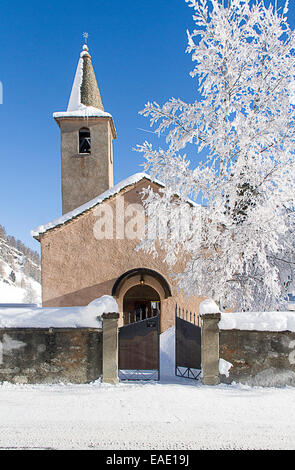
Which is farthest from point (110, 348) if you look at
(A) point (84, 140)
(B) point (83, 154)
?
(A) point (84, 140)

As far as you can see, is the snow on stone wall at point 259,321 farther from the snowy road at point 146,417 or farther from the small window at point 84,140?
the small window at point 84,140

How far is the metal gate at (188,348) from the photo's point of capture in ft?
28.4

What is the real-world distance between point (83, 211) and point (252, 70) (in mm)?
7868

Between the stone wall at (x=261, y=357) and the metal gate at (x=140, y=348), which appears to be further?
the metal gate at (x=140, y=348)

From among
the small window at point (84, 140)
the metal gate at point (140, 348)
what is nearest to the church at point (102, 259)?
the metal gate at point (140, 348)

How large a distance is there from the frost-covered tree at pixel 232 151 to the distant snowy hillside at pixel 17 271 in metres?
73.6

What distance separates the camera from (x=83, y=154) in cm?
2014

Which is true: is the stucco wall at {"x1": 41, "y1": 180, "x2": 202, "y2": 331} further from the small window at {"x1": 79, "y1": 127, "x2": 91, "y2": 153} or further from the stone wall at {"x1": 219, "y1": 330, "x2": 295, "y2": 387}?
the small window at {"x1": 79, "y1": 127, "x2": 91, "y2": 153}

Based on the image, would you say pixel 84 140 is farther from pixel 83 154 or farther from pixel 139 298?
pixel 139 298

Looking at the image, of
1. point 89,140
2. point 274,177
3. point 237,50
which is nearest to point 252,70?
point 237,50

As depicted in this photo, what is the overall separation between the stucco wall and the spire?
28.4 ft

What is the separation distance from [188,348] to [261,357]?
1.78m

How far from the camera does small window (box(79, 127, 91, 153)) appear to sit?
2044 cm

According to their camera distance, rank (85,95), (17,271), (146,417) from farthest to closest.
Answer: (17,271) → (85,95) → (146,417)
